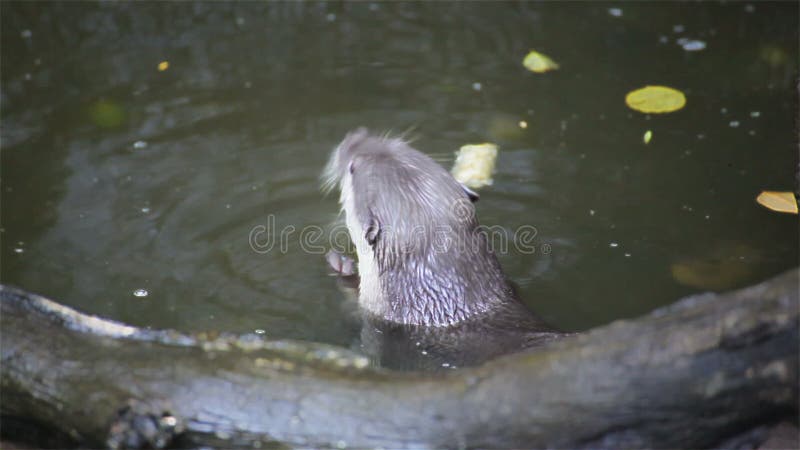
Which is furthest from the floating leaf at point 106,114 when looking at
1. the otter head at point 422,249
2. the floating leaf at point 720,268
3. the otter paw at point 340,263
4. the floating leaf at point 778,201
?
the floating leaf at point 778,201

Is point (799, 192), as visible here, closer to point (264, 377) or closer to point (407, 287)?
point (407, 287)

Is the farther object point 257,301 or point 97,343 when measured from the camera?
point 257,301

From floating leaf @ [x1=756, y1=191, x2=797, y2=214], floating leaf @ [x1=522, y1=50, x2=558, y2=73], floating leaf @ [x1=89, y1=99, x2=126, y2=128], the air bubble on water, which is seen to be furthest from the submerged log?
the air bubble on water

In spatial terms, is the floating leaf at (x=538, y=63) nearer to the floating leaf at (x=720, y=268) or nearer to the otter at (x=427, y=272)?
the floating leaf at (x=720, y=268)

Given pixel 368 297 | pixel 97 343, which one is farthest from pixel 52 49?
pixel 97 343

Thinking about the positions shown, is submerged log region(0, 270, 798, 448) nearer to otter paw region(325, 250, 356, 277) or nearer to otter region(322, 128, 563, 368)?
otter region(322, 128, 563, 368)

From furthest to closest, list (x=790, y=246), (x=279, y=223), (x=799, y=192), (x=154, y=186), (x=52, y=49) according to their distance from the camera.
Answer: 1. (x=52, y=49)
2. (x=154, y=186)
3. (x=279, y=223)
4. (x=790, y=246)
5. (x=799, y=192)

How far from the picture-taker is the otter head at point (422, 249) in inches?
104

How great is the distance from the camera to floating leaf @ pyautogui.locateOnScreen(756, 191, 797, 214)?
327 centimetres

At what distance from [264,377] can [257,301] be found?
1.25 metres

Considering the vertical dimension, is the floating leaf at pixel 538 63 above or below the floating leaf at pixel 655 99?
above

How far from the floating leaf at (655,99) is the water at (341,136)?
67 millimetres

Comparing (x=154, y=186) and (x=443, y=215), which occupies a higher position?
(x=154, y=186)

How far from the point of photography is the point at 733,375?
1612 mm
